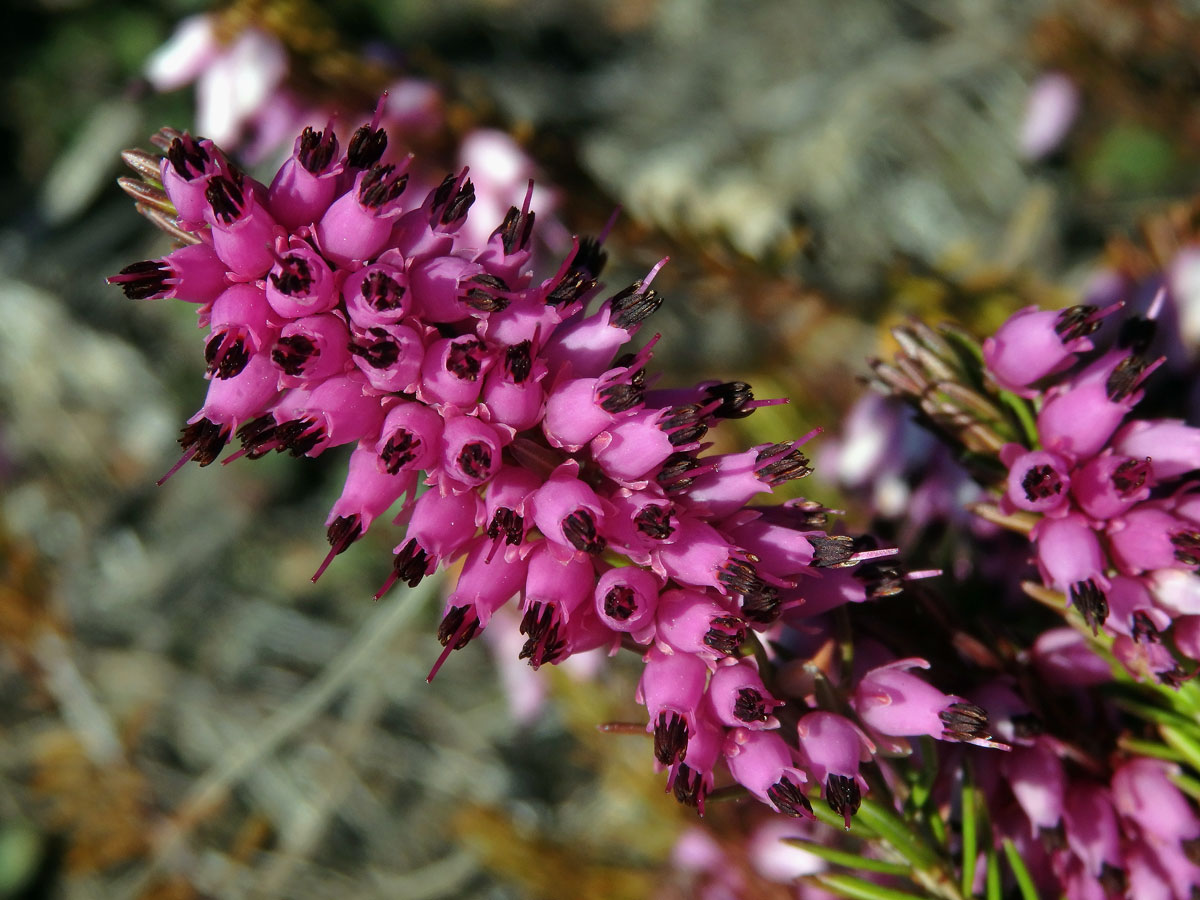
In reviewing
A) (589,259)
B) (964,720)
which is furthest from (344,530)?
(964,720)

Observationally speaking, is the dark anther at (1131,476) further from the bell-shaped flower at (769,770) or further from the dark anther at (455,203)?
the dark anther at (455,203)

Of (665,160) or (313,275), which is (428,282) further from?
(665,160)

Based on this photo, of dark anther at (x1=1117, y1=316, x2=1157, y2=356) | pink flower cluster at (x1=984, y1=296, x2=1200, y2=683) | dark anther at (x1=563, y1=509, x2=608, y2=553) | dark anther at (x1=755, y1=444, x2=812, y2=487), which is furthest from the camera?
dark anther at (x1=1117, y1=316, x2=1157, y2=356)

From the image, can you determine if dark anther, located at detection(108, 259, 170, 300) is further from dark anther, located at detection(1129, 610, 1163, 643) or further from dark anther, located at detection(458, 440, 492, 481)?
dark anther, located at detection(1129, 610, 1163, 643)

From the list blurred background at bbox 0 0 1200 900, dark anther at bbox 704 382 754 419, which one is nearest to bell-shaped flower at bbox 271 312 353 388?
dark anther at bbox 704 382 754 419

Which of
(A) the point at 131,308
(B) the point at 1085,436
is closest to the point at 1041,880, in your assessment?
(B) the point at 1085,436

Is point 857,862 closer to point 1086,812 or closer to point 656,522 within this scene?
point 1086,812
